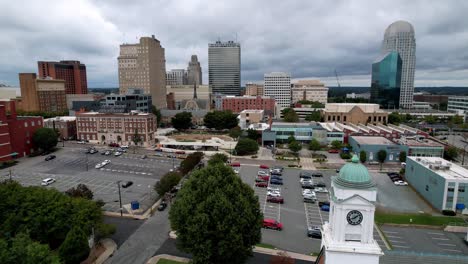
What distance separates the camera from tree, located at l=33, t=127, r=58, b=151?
75000 mm

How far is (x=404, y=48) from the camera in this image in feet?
627

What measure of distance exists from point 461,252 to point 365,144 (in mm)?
40572

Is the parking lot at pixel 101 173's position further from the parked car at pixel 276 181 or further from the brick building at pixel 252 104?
the brick building at pixel 252 104

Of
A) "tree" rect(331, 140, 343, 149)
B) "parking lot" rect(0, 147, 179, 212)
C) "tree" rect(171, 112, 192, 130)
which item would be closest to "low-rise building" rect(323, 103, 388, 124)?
"tree" rect(331, 140, 343, 149)

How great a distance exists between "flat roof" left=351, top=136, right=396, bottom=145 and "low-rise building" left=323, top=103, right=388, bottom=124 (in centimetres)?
3607

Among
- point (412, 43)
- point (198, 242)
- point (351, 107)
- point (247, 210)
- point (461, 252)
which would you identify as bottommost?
point (461, 252)

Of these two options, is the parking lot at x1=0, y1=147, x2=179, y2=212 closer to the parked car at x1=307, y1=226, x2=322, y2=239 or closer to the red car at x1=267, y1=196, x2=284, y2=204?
the red car at x1=267, y1=196, x2=284, y2=204

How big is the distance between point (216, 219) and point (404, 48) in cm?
21458

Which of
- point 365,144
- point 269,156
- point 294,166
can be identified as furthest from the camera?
point 269,156

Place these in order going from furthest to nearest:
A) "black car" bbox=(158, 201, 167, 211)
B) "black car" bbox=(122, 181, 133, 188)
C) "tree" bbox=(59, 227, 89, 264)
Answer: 1. "black car" bbox=(122, 181, 133, 188)
2. "black car" bbox=(158, 201, 167, 211)
3. "tree" bbox=(59, 227, 89, 264)

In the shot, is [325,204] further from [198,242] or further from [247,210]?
[198,242]

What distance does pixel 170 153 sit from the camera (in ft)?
Answer: 261

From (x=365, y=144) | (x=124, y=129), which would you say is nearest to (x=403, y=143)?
(x=365, y=144)

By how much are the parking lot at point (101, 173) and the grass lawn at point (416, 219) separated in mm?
35457
